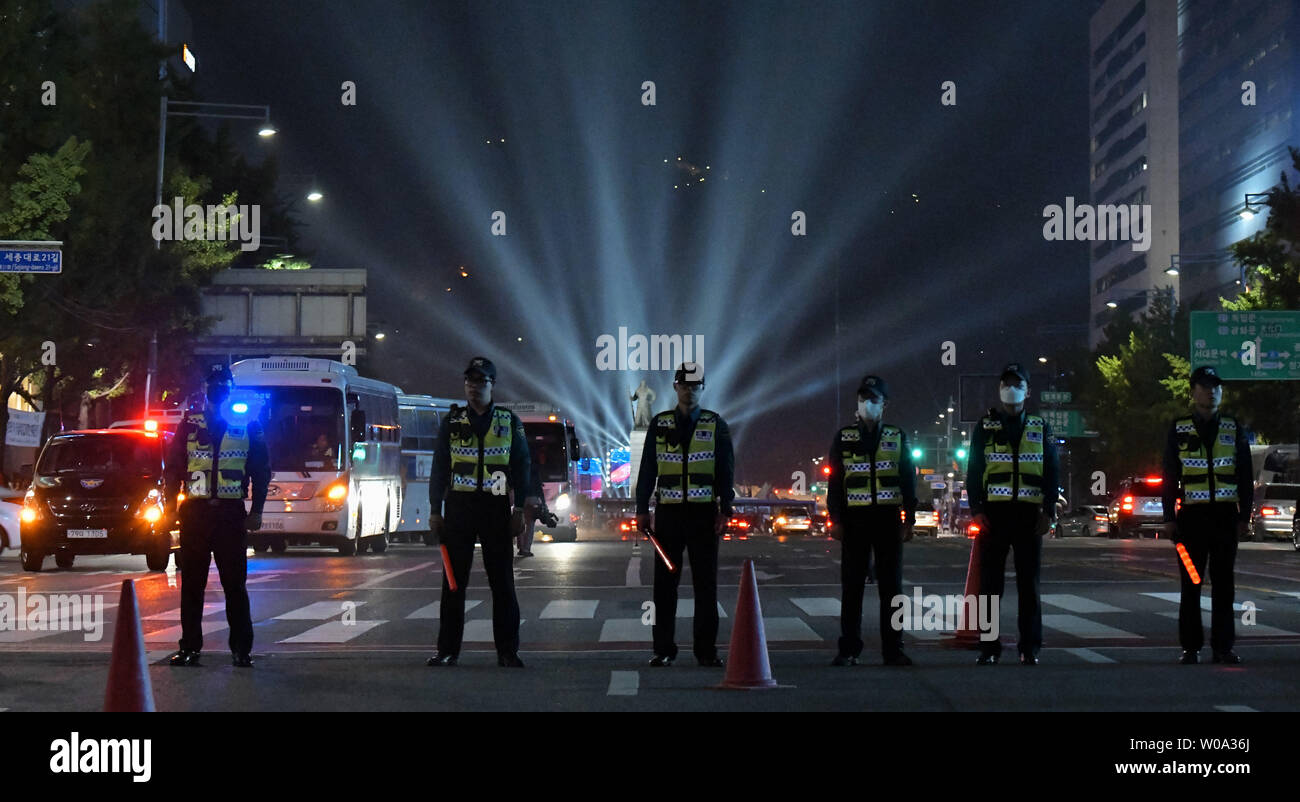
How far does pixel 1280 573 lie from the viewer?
26.3m

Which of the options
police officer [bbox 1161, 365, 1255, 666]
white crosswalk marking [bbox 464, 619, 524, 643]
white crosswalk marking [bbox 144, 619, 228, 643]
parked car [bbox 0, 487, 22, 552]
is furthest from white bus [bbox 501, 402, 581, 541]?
police officer [bbox 1161, 365, 1255, 666]

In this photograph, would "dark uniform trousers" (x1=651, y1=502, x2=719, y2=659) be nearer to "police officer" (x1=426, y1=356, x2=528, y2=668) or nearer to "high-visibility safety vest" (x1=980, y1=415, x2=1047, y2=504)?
"police officer" (x1=426, y1=356, x2=528, y2=668)

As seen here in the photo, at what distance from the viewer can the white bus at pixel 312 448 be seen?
34.7 m

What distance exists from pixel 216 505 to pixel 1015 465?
18.0 feet

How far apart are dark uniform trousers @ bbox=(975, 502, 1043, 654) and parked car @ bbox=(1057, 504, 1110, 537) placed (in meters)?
64.2

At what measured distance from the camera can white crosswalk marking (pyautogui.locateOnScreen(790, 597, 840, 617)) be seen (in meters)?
17.8

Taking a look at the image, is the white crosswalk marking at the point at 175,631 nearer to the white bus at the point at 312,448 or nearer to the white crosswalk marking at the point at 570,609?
the white crosswalk marking at the point at 570,609

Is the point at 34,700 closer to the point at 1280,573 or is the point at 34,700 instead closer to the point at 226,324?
the point at 1280,573

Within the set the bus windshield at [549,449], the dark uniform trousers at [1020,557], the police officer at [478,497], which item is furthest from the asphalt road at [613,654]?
the bus windshield at [549,449]

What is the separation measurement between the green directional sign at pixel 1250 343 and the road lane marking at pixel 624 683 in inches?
1692

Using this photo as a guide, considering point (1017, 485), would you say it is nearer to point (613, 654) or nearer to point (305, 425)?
point (613, 654)
